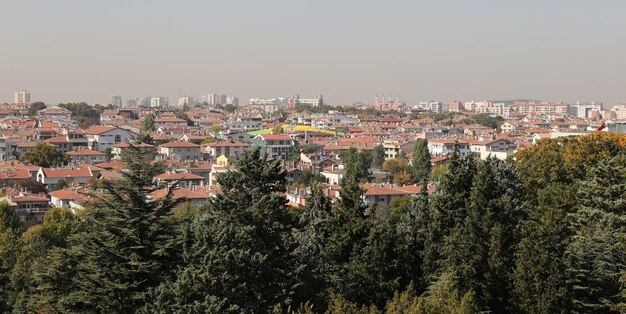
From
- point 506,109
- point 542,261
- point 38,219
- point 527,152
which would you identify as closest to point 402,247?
point 542,261

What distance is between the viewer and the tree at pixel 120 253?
422 inches

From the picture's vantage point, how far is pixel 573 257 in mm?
13062

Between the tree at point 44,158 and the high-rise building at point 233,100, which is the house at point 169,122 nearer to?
the tree at point 44,158

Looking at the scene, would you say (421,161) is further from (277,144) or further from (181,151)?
(181,151)


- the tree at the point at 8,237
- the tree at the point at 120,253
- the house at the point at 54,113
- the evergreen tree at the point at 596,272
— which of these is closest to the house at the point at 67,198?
the tree at the point at 8,237

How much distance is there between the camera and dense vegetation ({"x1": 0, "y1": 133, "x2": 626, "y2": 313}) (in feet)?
34.3

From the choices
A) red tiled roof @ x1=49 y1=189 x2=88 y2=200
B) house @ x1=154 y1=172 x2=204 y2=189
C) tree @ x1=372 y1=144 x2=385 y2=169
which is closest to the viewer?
red tiled roof @ x1=49 y1=189 x2=88 y2=200

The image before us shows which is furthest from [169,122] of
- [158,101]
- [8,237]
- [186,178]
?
[158,101]

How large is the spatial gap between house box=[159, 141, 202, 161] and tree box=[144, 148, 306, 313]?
3815 cm

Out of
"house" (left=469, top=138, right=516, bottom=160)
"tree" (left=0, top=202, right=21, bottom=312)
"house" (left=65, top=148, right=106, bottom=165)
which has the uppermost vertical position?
"house" (left=469, top=138, right=516, bottom=160)

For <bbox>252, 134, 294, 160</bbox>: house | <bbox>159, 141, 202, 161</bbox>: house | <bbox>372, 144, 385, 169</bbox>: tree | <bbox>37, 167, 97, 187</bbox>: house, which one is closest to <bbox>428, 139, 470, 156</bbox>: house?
<bbox>372, 144, 385, 169</bbox>: tree

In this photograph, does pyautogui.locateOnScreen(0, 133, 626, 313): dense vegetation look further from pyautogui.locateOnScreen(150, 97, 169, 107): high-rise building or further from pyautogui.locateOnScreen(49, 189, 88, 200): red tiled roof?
pyautogui.locateOnScreen(150, 97, 169, 107): high-rise building

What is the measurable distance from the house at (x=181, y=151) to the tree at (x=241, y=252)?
38.1m

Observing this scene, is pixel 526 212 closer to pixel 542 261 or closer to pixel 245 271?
pixel 542 261
